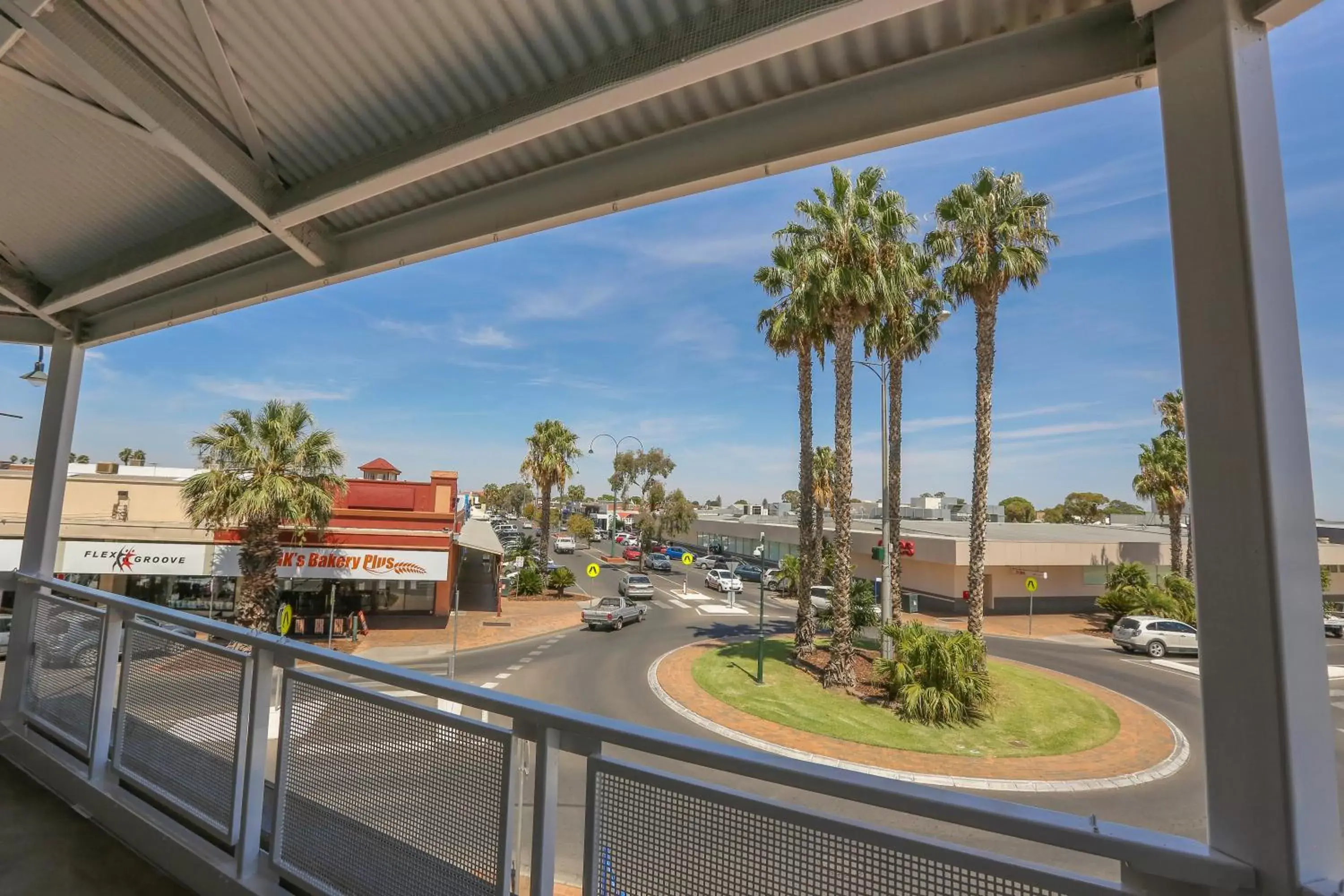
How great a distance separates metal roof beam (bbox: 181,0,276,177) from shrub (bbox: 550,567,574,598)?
96.7 ft

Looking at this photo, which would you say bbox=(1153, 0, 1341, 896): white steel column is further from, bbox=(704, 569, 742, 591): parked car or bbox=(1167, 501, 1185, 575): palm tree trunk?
bbox=(1167, 501, 1185, 575): palm tree trunk

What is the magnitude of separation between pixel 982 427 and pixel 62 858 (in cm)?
1846

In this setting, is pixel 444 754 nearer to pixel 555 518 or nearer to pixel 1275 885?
pixel 1275 885

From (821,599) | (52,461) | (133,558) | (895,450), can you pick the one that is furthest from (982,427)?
(133,558)

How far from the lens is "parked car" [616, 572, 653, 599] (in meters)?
29.9

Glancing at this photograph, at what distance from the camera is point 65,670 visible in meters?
4.10

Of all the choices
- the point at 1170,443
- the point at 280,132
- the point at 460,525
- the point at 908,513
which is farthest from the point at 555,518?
the point at 280,132

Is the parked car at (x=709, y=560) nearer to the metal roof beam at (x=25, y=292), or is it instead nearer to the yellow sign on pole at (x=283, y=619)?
the yellow sign on pole at (x=283, y=619)

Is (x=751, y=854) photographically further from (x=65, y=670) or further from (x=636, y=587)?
(x=636, y=587)

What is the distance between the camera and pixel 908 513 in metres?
54.4

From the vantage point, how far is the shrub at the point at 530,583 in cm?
3122

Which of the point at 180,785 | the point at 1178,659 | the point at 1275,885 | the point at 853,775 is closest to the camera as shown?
the point at 1275,885

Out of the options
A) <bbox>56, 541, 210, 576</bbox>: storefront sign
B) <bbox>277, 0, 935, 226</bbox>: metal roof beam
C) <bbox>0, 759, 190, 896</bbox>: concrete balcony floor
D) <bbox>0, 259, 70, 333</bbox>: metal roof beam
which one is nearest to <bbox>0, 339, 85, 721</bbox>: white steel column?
<bbox>0, 259, 70, 333</bbox>: metal roof beam

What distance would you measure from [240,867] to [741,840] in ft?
7.71
